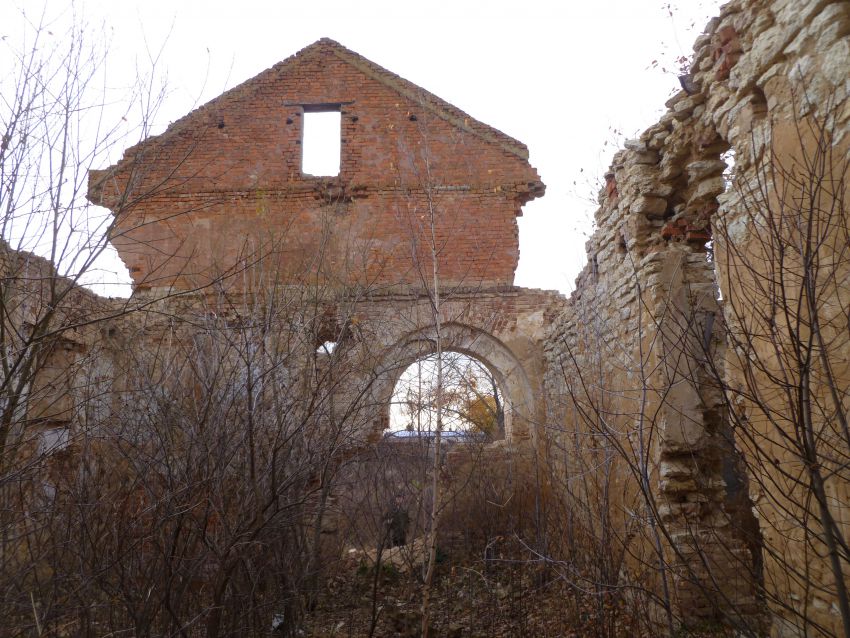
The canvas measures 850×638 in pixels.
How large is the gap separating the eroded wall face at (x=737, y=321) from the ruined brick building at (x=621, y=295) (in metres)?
0.02

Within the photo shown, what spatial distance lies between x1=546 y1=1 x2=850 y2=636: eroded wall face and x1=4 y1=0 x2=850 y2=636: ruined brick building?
0.02m

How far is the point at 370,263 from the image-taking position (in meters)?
10.9

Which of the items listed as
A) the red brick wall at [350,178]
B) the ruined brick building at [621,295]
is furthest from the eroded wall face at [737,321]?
the red brick wall at [350,178]

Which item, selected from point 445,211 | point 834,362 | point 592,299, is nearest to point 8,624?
point 834,362

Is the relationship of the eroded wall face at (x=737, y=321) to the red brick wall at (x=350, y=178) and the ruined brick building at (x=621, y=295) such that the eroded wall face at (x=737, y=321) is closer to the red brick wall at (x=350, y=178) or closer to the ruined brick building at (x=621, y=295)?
the ruined brick building at (x=621, y=295)

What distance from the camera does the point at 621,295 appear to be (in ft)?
18.3

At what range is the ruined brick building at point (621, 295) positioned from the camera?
104 inches

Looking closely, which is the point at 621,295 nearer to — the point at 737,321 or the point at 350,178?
the point at 737,321

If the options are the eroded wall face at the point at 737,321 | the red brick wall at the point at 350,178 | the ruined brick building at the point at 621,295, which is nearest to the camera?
the eroded wall face at the point at 737,321

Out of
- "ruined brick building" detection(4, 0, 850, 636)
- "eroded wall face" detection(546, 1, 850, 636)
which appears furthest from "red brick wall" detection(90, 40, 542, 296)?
"eroded wall face" detection(546, 1, 850, 636)

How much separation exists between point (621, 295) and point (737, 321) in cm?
228

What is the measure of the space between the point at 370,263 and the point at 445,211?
1.64 meters

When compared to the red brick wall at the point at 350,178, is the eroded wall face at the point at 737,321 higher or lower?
lower

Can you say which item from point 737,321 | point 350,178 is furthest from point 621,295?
point 350,178
